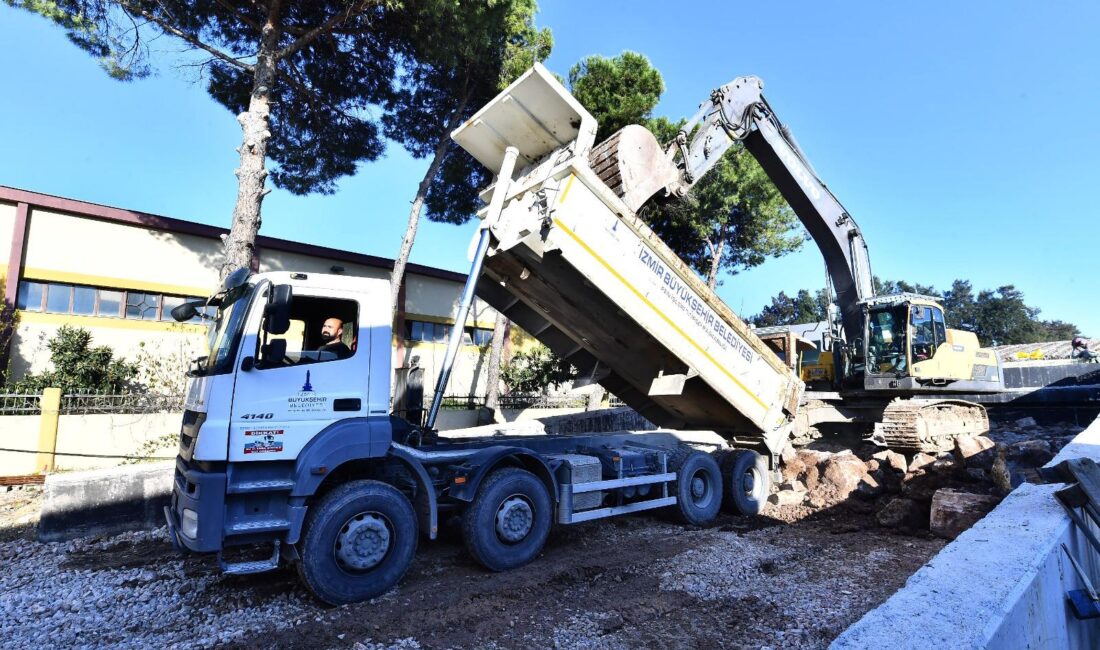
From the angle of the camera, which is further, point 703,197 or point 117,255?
point 703,197

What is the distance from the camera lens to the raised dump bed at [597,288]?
5.64 m

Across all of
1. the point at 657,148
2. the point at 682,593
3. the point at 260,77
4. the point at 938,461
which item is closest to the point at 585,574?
the point at 682,593

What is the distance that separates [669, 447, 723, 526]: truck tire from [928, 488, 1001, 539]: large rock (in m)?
2.24

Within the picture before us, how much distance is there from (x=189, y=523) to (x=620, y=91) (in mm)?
14200

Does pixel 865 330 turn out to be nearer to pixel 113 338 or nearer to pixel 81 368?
pixel 81 368

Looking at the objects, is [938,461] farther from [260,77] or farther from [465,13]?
[260,77]

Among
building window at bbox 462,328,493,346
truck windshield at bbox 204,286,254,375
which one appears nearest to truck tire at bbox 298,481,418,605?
truck windshield at bbox 204,286,254,375

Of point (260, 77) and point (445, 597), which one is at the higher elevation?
point (260, 77)

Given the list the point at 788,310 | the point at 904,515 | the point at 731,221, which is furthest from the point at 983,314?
the point at 904,515

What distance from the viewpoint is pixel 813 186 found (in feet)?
35.1

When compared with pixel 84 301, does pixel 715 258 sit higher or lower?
higher

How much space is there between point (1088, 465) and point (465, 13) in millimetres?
11730

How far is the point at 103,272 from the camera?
46.4ft

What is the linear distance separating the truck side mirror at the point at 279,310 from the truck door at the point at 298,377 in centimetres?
8
